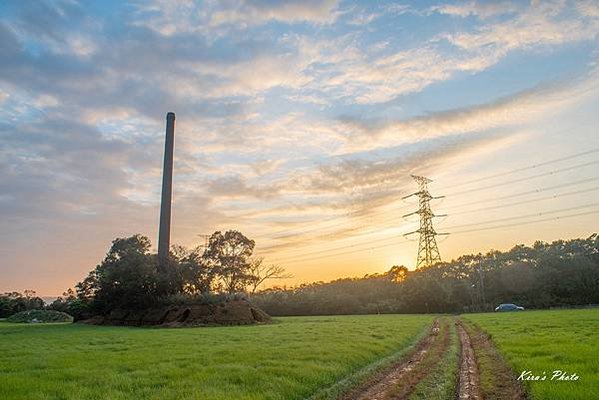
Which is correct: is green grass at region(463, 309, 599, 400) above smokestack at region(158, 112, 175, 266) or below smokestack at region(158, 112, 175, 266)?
below

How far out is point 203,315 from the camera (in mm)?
58500

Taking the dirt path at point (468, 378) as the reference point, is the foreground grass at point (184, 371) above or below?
above

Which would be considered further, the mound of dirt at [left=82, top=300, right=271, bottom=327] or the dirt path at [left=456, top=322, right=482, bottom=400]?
the mound of dirt at [left=82, top=300, right=271, bottom=327]

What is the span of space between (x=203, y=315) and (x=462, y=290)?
6118 centimetres

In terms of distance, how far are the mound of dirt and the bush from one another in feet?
174

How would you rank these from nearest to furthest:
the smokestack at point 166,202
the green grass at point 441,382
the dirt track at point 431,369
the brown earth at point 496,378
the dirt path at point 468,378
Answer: the green grass at point 441,382 → the dirt path at point 468,378 → the brown earth at point 496,378 → the dirt track at point 431,369 → the smokestack at point 166,202

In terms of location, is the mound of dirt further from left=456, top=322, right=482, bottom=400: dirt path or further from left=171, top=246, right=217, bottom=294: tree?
left=456, top=322, right=482, bottom=400: dirt path

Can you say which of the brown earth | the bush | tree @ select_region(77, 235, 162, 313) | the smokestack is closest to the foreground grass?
the brown earth

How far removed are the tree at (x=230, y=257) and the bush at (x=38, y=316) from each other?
47.3 m

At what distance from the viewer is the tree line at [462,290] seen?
88062 millimetres

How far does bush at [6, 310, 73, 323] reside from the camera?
10089 centimetres

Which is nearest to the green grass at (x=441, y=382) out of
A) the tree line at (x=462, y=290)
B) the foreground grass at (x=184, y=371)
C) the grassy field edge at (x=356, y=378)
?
the grassy field edge at (x=356, y=378)

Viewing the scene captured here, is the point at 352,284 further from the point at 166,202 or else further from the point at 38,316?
the point at 38,316

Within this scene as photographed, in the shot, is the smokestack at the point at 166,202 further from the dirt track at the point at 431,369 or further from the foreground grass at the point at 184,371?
the dirt track at the point at 431,369
